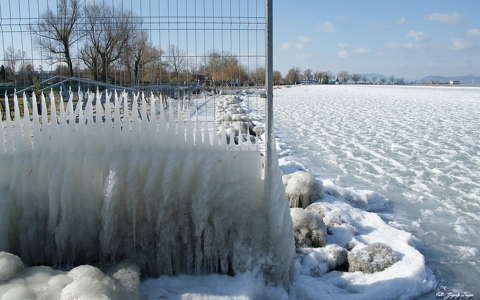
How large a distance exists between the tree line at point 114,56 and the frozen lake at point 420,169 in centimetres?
292

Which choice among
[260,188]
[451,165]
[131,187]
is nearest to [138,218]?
[131,187]

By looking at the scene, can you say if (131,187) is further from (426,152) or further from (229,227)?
(426,152)

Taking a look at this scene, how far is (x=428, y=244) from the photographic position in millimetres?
4926

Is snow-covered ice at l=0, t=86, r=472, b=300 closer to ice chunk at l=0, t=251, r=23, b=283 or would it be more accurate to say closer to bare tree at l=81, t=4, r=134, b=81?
ice chunk at l=0, t=251, r=23, b=283

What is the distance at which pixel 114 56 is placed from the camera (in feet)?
16.9

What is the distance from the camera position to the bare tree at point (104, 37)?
4215 mm

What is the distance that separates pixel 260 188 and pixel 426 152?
727 centimetres

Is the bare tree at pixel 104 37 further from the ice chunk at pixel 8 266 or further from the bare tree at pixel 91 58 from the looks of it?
the ice chunk at pixel 8 266

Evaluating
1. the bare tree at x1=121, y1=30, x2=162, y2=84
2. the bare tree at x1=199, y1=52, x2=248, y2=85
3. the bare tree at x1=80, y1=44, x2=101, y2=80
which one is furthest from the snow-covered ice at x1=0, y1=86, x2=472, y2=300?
the bare tree at x1=80, y1=44, x2=101, y2=80

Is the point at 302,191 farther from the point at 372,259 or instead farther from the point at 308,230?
the point at 372,259

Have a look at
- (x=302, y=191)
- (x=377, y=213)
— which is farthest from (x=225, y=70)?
(x=377, y=213)

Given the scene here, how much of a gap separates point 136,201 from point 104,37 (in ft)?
6.60

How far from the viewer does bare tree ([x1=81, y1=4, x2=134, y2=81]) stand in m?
4.21

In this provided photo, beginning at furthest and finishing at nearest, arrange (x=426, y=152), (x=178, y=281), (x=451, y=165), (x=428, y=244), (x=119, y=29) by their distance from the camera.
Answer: (x=426, y=152), (x=451, y=165), (x=428, y=244), (x=119, y=29), (x=178, y=281)
